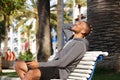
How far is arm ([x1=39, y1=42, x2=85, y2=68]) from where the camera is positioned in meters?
5.18

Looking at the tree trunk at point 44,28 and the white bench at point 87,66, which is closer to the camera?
the white bench at point 87,66

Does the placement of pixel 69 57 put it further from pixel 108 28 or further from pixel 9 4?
pixel 9 4

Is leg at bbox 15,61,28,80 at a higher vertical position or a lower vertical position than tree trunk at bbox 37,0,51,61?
higher

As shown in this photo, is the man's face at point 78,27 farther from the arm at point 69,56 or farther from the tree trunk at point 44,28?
the tree trunk at point 44,28

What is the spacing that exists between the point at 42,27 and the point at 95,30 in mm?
5294

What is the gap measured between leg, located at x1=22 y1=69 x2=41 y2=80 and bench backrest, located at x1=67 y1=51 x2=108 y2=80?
1.30 feet

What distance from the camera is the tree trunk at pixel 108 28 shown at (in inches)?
492

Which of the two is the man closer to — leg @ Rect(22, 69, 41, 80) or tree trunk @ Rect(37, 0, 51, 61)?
leg @ Rect(22, 69, 41, 80)

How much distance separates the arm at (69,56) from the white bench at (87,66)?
0.11 metres

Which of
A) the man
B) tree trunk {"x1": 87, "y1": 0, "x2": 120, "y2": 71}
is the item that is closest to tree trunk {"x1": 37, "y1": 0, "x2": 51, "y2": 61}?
tree trunk {"x1": 87, "y1": 0, "x2": 120, "y2": 71}

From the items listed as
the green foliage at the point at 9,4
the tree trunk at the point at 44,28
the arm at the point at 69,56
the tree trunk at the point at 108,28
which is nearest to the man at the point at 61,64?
the arm at the point at 69,56

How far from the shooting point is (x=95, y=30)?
1284cm

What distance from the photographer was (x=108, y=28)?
496 inches

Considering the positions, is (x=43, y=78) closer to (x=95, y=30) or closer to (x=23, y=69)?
(x=23, y=69)
